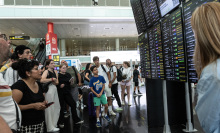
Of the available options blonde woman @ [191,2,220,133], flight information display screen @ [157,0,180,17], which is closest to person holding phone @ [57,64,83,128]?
flight information display screen @ [157,0,180,17]

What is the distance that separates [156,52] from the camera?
10.2ft

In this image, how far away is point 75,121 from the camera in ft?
15.4

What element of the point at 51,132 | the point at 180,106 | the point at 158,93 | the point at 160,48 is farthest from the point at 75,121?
the point at 160,48

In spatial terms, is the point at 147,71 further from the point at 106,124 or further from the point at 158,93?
the point at 106,124

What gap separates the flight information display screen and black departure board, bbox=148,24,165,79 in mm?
278

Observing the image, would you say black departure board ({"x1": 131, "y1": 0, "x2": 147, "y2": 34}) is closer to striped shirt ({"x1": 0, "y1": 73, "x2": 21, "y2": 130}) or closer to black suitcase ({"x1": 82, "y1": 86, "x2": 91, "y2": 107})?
striped shirt ({"x1": 0, "y1": 73, "x2": 21, "y2": 130})

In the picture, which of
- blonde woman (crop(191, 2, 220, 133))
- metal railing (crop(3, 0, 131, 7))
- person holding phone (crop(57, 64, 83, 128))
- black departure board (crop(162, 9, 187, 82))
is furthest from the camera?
metal railing (crop(3, 0, 131, 7))

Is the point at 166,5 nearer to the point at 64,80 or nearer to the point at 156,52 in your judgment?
the point at 156,52

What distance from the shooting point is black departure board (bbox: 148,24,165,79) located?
296 centimetres

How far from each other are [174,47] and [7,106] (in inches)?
91.7

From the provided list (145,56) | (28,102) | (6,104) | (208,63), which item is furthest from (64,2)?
(208,63)

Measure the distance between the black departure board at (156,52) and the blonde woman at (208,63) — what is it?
208 centimetres

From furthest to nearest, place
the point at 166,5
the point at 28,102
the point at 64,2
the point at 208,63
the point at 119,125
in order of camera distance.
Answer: the point at 64,2
the point at 119,125
the point at 166,5
the point at 28,102
the point at 208,63

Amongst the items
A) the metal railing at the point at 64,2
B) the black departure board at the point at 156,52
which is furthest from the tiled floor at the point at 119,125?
the metal railing at the point at 64,2
